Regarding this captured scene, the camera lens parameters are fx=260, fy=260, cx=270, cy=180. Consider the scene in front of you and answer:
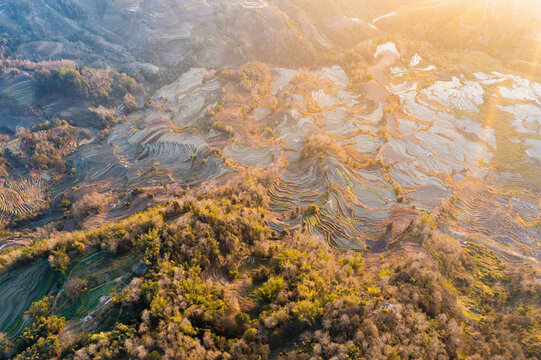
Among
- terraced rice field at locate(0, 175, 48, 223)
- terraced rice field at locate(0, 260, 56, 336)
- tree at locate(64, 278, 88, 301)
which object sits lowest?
terraced rice field at locate(0, 175, 48, 223)

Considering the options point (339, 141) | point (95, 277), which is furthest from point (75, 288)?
point (339, 141)

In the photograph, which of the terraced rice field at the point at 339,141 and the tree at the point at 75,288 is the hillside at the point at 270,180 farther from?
the terraced rice field at the point at 339,141

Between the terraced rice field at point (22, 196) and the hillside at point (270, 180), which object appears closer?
the hillside at point (270, 180)

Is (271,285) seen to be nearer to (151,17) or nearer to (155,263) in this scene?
(155,263)

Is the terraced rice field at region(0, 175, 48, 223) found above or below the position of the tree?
below

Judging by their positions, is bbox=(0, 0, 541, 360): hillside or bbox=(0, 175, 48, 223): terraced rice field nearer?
bbox=(0, 0, 541, 360): hillside

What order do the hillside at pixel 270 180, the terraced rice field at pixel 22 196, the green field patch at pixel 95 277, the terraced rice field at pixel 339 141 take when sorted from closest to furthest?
the hillside at pixel 270 180
the green field patch at pixel 95 277
the terraced rice field at pixel 339 141
the terraced rice field at pixel 22 196

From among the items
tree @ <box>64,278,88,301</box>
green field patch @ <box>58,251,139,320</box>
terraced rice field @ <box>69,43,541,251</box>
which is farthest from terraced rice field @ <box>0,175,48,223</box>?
tree @ <box>64,278,88,301</box>

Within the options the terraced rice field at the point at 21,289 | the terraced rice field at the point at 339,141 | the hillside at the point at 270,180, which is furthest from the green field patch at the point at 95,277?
the terraced rice field at the point at 339,141

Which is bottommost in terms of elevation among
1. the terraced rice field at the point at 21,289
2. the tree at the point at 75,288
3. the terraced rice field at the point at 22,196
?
the terraced rice field at the point at 22,196

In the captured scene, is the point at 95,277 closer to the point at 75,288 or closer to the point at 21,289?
the point at 75,288

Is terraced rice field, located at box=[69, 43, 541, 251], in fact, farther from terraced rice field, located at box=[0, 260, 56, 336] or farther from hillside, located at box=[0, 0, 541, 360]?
terraced rice field, located at box=[0, 260, 56, 336]

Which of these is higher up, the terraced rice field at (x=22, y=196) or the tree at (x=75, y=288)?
the tree at (x=75, y=288)
